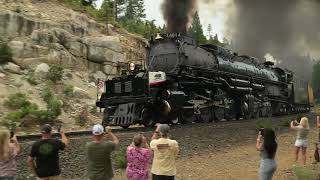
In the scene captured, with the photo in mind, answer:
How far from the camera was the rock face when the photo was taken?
35250 millimetres

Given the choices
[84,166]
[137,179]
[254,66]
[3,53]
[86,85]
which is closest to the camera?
[137,179]

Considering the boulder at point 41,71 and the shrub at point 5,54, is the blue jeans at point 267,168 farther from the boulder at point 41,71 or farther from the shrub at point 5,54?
the shrub at point 5,54

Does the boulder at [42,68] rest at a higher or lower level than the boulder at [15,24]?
lower

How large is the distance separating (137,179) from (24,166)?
4579 millimetres

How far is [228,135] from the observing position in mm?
17828

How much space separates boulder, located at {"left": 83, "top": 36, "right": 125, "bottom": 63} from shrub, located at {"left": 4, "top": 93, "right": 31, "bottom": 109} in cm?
1401

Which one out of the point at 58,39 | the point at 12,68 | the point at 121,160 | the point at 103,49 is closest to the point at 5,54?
the point at 12,68

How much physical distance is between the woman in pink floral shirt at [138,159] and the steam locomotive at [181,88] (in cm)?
1020

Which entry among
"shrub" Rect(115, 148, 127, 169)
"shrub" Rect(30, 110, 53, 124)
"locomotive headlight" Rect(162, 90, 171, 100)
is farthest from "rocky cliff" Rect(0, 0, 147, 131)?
"shrub" Rect(115, 148, 127, 169)

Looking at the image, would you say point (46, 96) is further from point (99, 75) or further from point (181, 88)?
point (99, 75)

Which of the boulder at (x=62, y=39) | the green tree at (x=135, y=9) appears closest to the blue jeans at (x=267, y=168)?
the boulder at (x=62, y=39)

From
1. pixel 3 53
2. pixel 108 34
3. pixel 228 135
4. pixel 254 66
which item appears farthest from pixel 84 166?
pixel 108 34

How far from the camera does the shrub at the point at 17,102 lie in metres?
25.4

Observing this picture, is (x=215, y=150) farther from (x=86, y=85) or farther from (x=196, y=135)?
(x=86, y=85)
